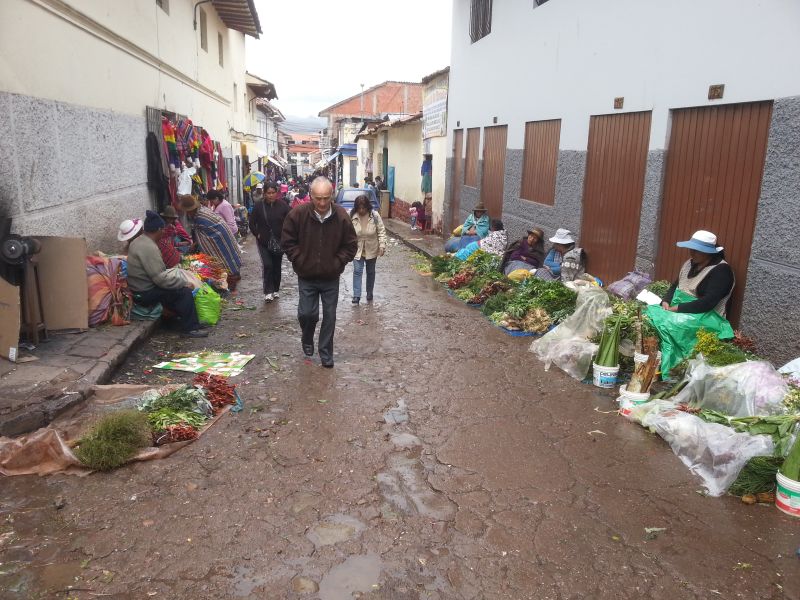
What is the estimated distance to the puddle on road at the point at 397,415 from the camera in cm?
514

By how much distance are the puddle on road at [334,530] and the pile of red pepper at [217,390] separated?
183 centimetres

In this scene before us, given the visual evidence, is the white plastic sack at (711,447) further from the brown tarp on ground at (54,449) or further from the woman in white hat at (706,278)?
the brown tarp on ground at (54,449)

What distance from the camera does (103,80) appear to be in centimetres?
815

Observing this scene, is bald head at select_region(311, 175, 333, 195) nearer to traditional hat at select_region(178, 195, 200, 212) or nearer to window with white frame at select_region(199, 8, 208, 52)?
traditional hat at select_region(178, 195, 200, 212)

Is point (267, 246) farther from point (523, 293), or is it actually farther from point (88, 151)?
point (523, 293)

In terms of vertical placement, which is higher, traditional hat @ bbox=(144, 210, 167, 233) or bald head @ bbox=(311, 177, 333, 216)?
bald head @ bbox=(311, 177, 333, 216)

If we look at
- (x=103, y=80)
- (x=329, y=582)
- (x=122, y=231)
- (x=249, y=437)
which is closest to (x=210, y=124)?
(x=103, y=80)

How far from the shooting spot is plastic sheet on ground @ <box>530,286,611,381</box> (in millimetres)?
6328

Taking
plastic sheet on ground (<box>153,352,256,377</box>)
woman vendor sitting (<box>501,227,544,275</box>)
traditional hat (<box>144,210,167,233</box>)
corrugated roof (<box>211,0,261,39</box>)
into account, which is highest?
corrugated roof (<box>211,0,261,39</box>)

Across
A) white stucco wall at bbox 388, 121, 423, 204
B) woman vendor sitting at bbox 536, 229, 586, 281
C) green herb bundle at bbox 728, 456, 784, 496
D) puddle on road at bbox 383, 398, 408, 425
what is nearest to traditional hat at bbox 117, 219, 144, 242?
puddle on road at bbox 383, 398, 408, 425

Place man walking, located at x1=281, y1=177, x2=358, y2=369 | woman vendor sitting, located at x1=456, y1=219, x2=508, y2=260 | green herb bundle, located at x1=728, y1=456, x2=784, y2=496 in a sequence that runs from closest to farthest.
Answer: green herb bundle, located at x1=728, y1=456, x2=784, y2=496, man walking, located at x1=281, y1=177, x2=358, y2=369, woman vendor sitting, located at x1=456, y1=219, x2=508, y2=260

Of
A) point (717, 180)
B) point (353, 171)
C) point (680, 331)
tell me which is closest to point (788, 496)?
point (680, 331)

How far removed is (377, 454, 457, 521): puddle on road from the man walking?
7.36 feet

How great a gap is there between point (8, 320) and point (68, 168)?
7.81 ft
